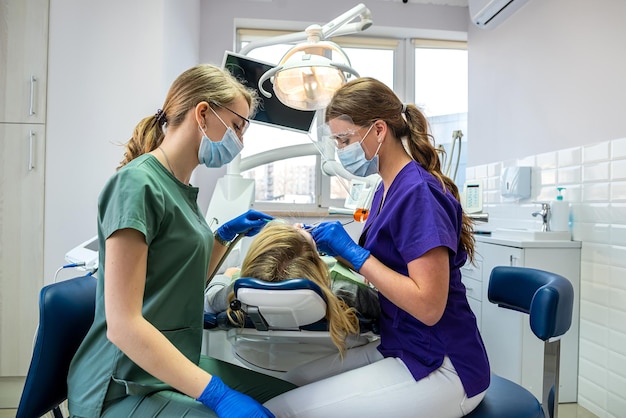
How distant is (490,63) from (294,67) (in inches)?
85.2

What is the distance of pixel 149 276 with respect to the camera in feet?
3.01

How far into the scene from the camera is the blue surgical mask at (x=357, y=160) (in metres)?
1.26

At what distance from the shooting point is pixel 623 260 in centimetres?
200

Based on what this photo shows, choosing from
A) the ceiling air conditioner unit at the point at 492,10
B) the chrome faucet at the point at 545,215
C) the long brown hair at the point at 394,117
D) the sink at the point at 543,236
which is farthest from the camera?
the ceiling air conditioner unit at the point at 492,10

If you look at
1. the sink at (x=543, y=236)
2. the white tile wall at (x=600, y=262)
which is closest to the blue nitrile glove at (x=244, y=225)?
the sink at (x=543, y=236)

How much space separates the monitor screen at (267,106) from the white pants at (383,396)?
152 centimetres

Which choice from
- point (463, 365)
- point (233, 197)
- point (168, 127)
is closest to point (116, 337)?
point (168, 127)

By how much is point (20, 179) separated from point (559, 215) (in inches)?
109

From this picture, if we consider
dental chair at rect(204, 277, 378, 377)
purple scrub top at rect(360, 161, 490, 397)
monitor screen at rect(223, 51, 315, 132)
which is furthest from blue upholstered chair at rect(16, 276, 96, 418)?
monitor screen at rect(223, 51, 315, 132)

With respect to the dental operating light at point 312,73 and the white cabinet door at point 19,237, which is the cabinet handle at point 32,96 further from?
the dental operating light at point 312,73

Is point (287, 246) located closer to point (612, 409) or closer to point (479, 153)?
point (612, 409)

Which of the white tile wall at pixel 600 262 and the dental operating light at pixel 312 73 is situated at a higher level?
the dental operating light at pixel 312 73

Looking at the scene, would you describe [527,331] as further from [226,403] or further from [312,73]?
[226,403]

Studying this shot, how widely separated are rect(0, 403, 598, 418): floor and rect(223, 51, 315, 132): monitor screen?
1.88 m
